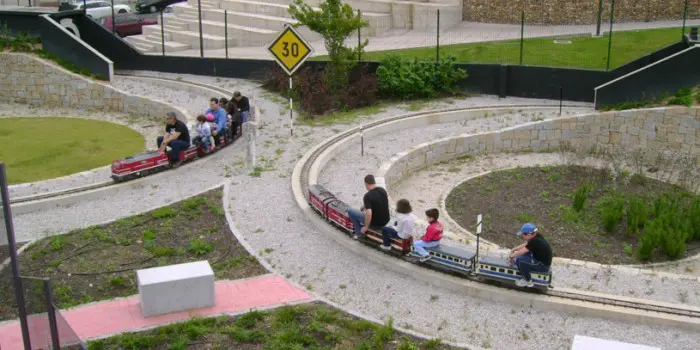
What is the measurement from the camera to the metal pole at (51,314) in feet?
27.0

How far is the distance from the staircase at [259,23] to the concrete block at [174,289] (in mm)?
23897

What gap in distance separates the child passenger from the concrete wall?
5.01m

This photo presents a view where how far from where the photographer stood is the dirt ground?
15578mm

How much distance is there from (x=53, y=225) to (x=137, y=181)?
245 cm

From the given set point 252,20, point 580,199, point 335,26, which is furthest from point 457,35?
point 580,199

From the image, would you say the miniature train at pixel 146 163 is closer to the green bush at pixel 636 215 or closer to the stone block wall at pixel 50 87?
the stone block wall at pixel 50 87

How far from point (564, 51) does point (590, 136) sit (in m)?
6.76

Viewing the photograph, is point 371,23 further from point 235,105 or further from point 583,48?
point 235,105

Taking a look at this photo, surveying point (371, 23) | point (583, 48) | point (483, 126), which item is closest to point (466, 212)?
point (483, 126)

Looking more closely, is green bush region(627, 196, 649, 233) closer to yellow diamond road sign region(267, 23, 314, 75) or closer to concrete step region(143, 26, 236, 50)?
yellow diamond road sign region(267, 23, 314, 75)

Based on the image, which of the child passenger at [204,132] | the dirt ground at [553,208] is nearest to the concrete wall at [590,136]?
the dirt ground at [553,208]

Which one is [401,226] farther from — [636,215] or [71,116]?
[71,116]

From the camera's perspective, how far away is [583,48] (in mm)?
29062

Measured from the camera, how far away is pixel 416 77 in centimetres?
2559
